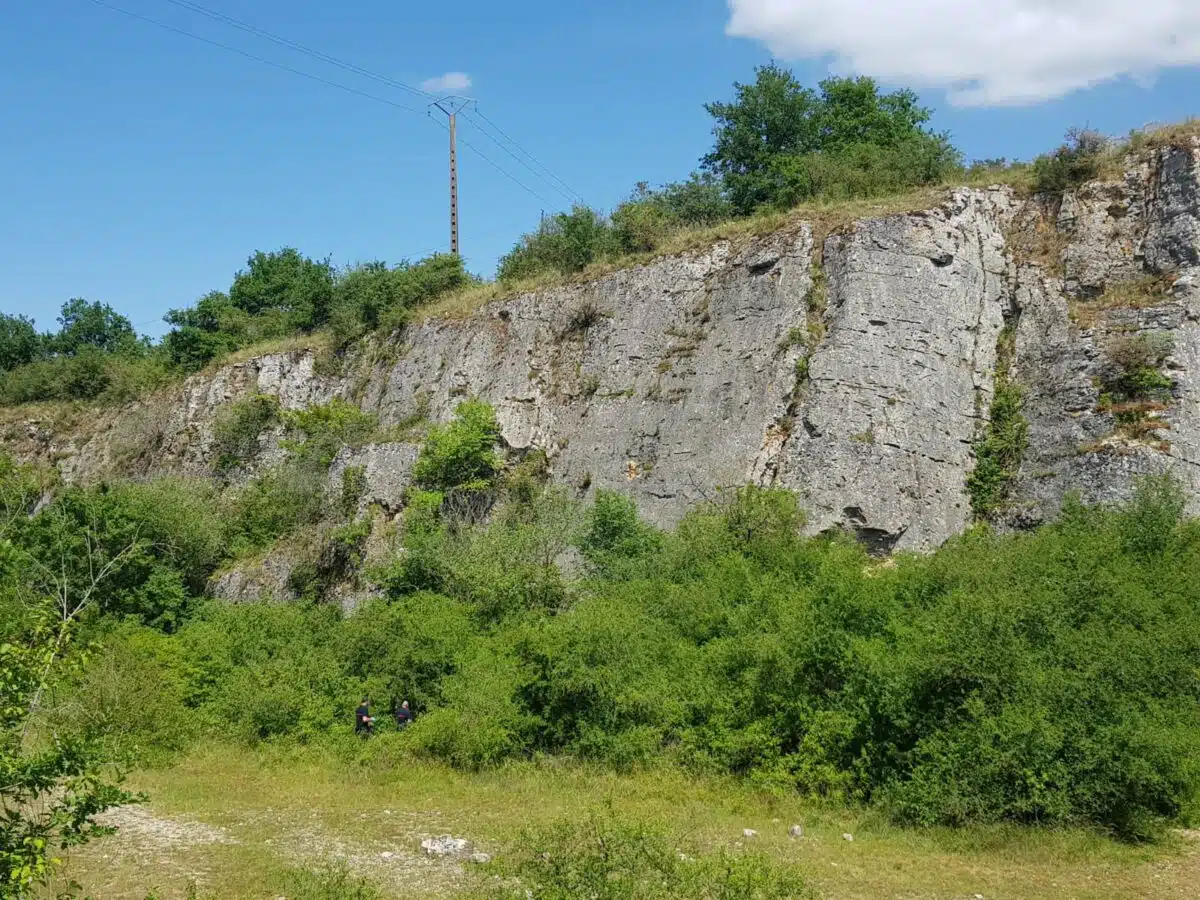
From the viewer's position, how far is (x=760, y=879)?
1021 centimetres

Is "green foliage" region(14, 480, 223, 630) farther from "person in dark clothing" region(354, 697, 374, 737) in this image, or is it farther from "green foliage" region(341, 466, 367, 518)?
"person in dark clothing" region(354, 697, 374, 737)

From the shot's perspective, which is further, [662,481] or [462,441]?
[462,441]

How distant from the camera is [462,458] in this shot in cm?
3056

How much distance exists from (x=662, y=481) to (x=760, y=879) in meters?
18.1

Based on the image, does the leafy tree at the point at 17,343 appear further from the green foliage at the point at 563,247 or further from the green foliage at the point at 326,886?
the green foliage at the point at 326,886

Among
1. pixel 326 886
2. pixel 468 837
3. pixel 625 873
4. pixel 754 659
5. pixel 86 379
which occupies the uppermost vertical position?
pixel 86 379

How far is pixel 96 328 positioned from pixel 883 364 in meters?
51.3

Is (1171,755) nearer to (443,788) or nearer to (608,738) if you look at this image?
(608,738)

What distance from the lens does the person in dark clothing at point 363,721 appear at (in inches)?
822

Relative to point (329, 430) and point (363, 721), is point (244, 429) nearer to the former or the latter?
point (329, 430)

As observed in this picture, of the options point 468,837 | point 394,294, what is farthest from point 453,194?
point 468,837

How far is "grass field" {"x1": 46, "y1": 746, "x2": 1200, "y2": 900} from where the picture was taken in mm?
12430

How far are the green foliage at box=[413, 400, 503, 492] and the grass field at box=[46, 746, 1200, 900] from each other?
11461 millimetres

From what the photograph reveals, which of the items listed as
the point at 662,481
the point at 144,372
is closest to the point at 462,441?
the point at 662,481
